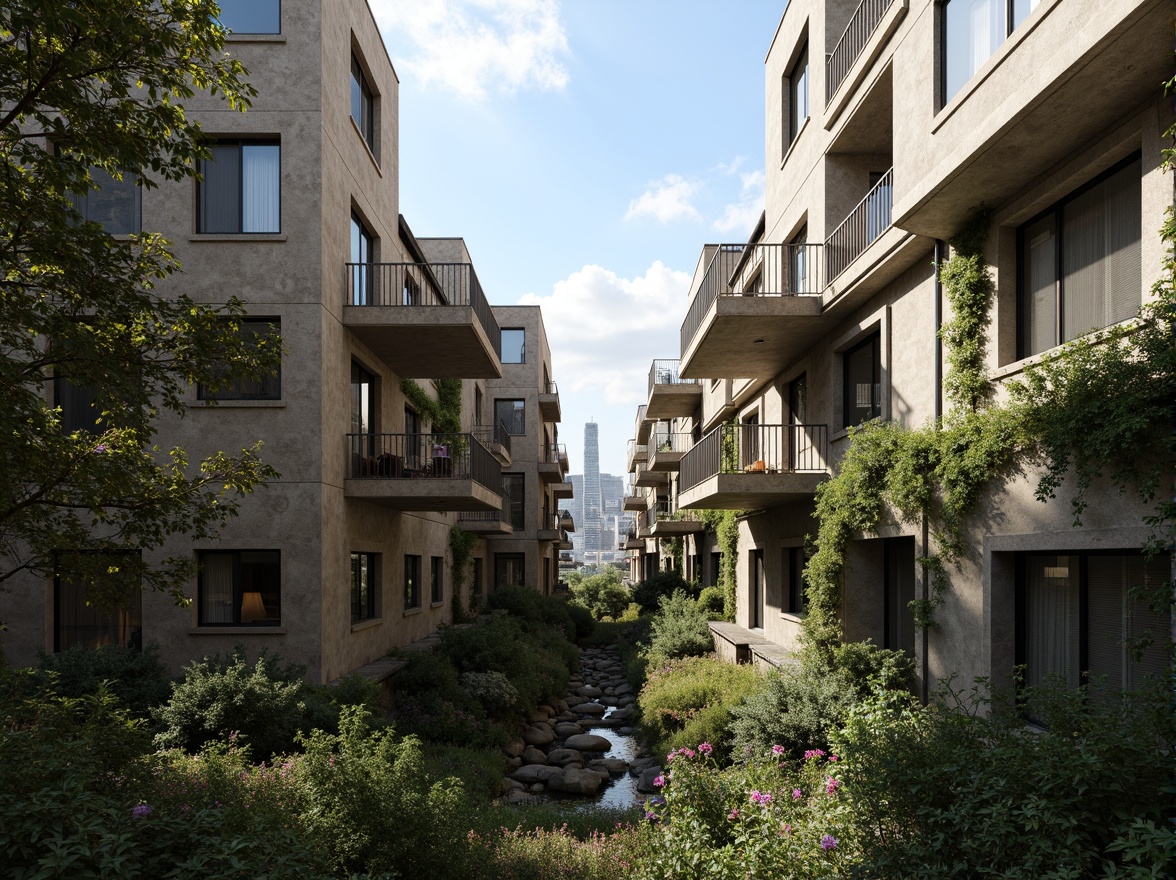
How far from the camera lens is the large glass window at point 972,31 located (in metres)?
7.41

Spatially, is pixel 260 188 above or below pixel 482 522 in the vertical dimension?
above

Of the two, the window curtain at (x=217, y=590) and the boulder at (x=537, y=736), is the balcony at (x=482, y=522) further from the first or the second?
the window curtain at (x=217, y=590)

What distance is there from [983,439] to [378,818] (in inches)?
288

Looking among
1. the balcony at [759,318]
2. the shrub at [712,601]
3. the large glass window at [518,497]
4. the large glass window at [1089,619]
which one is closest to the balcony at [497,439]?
the large glass window at [518,497]

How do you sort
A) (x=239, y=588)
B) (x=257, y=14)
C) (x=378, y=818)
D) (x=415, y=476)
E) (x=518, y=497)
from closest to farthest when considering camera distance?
(x=378, y=818), (x=239, y=588), (x=257, y=14), (x=415, y=476), (x=518, y=497)

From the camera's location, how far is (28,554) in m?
12.1

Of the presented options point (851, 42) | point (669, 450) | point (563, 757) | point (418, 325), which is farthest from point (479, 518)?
point (851, 42)

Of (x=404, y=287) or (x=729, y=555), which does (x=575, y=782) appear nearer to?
(x=729, y=555)

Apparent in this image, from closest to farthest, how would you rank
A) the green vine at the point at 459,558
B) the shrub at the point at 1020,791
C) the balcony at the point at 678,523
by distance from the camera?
1. the shrub at the point at 1020,791
2. the green vine at the point at 459,558
3. the balcony at the point at 678,523

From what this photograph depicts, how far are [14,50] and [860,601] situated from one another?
12.6m

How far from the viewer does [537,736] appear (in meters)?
15.9

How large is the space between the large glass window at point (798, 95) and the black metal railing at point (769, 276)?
263cm

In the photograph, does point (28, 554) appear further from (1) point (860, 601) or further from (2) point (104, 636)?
(1) point (860, 601)

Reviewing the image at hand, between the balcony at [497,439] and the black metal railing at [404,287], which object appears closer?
the black metal railing at [404,287]
